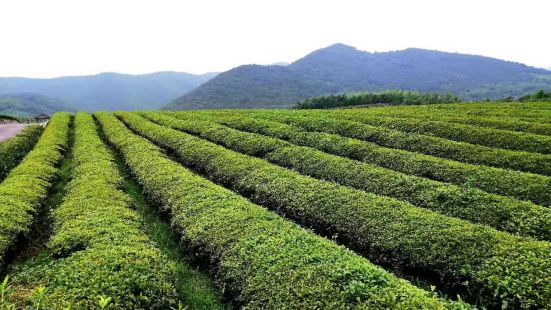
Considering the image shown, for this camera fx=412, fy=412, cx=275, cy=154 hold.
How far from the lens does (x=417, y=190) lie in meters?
14.9

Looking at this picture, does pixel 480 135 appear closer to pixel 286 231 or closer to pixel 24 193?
pixel 286 231

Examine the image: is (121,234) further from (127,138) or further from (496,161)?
(127,138)

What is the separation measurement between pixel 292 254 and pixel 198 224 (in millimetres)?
3964

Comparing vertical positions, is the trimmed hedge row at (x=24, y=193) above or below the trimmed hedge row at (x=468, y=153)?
below

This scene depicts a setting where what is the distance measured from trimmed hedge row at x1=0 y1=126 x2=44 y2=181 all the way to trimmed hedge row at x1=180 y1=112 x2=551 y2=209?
1653cm

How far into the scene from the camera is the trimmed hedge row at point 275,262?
7.84m

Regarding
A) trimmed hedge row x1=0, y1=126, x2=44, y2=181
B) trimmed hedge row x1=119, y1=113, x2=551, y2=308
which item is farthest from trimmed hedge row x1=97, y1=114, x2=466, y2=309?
trimmed hedge row x1=0, y1=126, x2=44, y2=181

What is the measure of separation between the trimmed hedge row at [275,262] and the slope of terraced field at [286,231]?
0.13ft

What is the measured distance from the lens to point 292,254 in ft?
32.0

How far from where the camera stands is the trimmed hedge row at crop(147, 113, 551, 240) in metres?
11.9

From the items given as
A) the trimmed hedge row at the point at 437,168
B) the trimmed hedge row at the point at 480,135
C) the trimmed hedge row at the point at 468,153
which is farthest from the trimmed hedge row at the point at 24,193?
the trimmed hedge row at the point at 480,135

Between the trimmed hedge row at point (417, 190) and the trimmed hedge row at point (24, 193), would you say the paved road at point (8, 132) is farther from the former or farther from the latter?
the trimmed hedge row at point (417, 190)

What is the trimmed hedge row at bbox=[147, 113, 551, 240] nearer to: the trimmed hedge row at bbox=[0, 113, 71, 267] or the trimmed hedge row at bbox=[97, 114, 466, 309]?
the trimmed hedge row at bbox=[97, 114, 466, 309]

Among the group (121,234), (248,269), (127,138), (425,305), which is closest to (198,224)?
(121,234)
